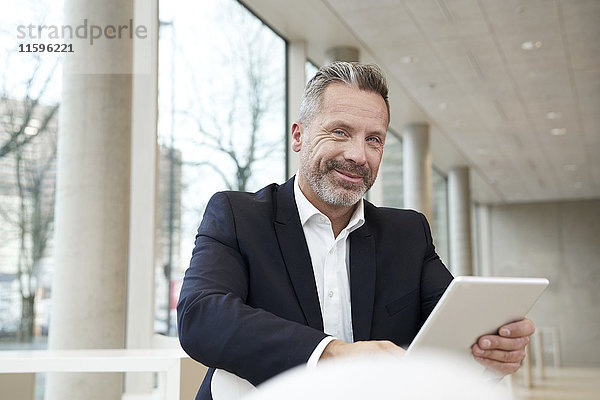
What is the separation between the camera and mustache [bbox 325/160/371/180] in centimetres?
133

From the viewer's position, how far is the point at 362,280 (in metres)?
1.36

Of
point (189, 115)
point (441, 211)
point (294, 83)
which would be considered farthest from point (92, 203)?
point (441, 211)

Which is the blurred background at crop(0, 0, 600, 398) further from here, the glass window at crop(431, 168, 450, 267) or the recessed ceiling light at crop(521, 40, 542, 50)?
the glass window at crop(431, 168, 450, 267)

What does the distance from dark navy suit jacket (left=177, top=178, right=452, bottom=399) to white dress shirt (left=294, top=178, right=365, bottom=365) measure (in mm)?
24

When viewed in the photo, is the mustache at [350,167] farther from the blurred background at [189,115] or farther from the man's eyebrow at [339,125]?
the blurred background at [189,115]

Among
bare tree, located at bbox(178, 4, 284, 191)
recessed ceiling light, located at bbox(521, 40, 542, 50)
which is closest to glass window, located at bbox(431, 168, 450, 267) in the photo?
recessed ceiling light, located at bbox(521, 40, 542, 50)

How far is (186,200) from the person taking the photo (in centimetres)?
548

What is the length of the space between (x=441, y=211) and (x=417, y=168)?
13.4 ft

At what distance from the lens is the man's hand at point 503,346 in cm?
107

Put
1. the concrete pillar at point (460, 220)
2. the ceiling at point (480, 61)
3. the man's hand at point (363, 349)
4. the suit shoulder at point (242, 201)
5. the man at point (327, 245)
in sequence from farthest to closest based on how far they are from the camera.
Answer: the concrete pillar at point (460, 220) → the ceiling at point (480, 61) → the suit shoulder at point (242, 201) → the man at point (327, 245) → the man's hand at point (363, 349)

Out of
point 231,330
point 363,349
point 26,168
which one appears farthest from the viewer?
point 26,168

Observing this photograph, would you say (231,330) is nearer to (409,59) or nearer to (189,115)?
(189,115)

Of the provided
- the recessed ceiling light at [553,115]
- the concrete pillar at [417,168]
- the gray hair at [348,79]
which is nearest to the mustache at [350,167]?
the gray hair at [348,79]

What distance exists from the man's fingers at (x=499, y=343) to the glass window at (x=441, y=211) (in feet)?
43.7
